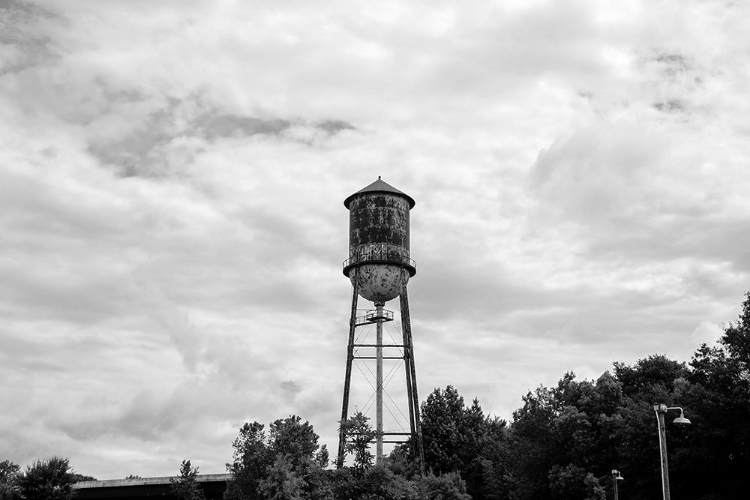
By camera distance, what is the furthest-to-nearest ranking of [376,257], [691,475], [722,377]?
[376,257]
[691,475]
[722,377]

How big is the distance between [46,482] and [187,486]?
19323mm

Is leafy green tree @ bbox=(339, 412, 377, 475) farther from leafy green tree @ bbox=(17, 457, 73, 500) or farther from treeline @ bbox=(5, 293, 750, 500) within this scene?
leafy green tree @ bbox=(17, 457, 73, 500)

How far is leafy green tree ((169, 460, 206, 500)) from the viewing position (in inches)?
2911

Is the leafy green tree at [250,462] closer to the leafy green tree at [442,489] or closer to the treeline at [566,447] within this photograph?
the treeline at [566,447]

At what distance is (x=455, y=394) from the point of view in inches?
3216

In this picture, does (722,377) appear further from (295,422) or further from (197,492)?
(197,492)

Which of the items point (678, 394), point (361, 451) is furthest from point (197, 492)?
point (678, 394)

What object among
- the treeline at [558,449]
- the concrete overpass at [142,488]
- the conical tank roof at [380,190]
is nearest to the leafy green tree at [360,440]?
the treeline at [558,449]

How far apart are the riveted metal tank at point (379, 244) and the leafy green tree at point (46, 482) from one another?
24.4 meters

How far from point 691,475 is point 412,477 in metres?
18.2

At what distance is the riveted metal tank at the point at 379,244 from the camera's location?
192 feet

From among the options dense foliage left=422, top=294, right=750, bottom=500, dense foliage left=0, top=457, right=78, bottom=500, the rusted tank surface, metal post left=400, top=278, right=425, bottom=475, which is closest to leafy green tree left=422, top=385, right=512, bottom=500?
dense foliage left=422, top=294, right=750, bottom=500

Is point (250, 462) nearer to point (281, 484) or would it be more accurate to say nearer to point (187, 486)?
point (281, 484)

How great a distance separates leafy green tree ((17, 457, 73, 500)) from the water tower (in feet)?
66.2
